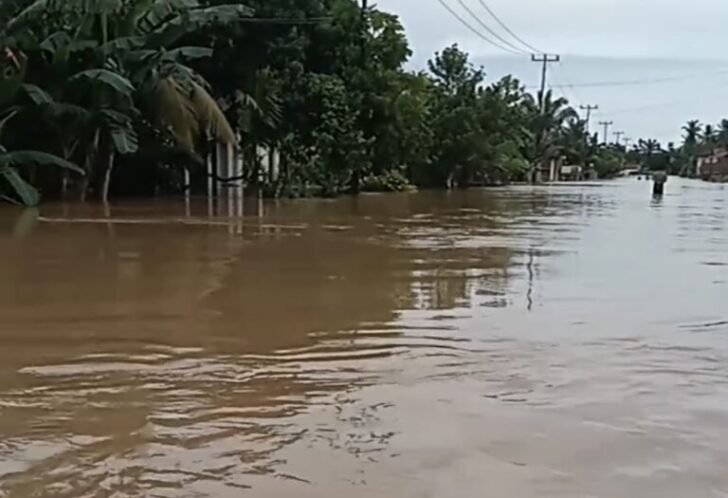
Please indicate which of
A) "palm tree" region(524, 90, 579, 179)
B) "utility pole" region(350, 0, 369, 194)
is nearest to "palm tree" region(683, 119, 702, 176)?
"palm tree" region(524, 90, 579, 179)

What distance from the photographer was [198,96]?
20.9m

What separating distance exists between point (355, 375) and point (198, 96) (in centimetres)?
1639

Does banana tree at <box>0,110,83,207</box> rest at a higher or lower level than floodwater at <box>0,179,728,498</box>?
higher

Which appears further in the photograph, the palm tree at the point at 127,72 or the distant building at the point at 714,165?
the distant building at the point at 714,165

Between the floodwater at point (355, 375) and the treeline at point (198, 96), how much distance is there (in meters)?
8.03

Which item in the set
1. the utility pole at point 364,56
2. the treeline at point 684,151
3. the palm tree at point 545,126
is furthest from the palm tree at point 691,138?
the utility pole at point 364,56

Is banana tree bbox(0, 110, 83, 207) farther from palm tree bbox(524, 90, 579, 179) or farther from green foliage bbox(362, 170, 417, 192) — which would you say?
palm tree bbox(524, 90, 579, 179)

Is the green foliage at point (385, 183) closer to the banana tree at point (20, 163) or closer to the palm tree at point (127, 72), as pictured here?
the palm tree at point (127, 72)

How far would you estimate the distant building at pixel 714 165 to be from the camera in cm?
8799

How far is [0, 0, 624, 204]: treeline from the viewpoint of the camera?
18.9 meters

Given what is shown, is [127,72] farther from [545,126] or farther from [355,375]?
[545,126]

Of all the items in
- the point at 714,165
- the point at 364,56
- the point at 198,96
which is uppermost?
the point at 364,56

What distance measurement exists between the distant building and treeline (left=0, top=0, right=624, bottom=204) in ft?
176

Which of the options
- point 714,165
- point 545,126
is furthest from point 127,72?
point 714,165
